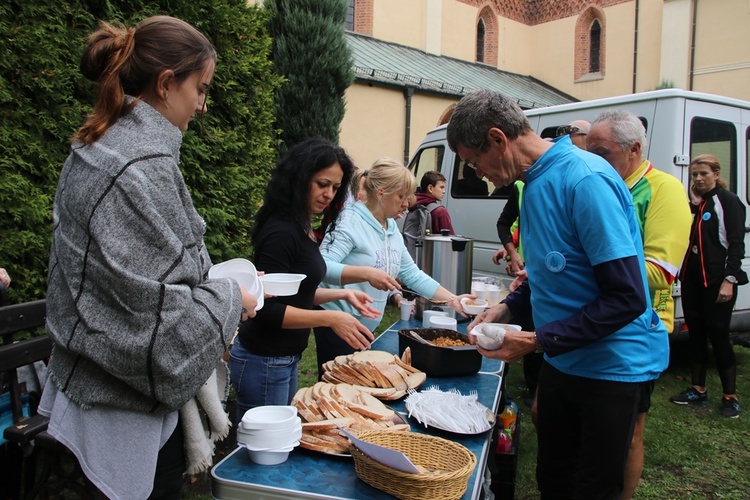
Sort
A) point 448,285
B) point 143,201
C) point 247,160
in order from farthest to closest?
point 247,160
point 448,285
point 143,201

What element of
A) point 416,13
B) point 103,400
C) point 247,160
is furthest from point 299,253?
point 416,13

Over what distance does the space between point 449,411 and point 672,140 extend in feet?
12.7

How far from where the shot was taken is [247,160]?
5250 mm

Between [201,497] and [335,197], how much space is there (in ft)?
6.40

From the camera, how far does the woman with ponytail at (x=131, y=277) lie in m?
1.26

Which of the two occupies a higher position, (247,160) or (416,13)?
(416,13)

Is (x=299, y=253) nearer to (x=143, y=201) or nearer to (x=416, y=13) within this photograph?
(x=143, y=201)

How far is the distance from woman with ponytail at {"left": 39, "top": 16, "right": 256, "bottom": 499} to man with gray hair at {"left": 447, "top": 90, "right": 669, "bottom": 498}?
3.36 ft

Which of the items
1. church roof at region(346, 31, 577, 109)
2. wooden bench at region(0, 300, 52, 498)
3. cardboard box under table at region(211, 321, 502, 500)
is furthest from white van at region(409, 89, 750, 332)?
church roof at region(346, 31, 577, 109)

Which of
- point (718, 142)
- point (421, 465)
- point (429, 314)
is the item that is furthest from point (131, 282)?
point (718, 142)

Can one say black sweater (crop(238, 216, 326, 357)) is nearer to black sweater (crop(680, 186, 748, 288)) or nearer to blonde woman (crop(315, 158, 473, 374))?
blonde woman (crop(315, 158, 473, 374))

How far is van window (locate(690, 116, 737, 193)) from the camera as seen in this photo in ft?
16.5

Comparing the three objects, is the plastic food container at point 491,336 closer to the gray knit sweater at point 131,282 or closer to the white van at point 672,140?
the gray knit sweater at point 131,282

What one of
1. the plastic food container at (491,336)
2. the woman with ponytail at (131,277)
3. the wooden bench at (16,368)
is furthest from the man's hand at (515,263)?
the woman with ponytail at (131,277)
